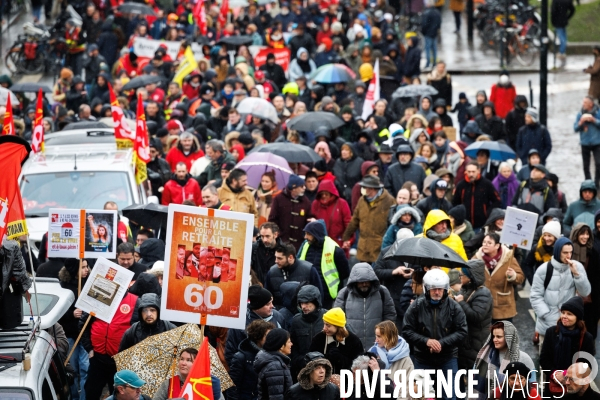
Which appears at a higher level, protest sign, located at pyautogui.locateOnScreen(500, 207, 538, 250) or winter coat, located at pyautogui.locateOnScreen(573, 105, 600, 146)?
protest sign, located at pyautogui.locateOnScreen(500, 207, 538, 250)

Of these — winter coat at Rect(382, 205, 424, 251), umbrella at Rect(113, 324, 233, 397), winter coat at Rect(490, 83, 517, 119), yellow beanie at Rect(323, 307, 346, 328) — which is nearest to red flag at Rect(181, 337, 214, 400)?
umbrella at Rect(113, 324, 233, 397)

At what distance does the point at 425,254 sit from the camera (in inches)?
448

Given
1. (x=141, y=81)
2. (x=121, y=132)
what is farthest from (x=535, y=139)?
(x=141, y=81)

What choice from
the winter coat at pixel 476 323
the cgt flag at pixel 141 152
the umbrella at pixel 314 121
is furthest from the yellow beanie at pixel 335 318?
the umbrella at pixel 314 121

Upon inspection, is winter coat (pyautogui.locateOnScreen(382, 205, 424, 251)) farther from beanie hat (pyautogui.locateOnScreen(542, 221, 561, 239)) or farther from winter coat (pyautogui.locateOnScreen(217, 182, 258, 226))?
winter coat (pyautogui.locateOnScreen(217, 182, 258, 226))

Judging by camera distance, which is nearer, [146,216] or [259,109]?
[146,216]

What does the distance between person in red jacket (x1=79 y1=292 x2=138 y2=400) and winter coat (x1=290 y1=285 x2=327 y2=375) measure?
1432mm

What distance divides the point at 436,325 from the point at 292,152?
21.1ft

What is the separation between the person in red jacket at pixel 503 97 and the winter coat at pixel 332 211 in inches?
346

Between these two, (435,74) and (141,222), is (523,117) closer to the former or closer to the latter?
(435,74)

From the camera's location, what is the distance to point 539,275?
1192cm

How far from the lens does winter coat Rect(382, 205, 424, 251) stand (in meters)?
13.0

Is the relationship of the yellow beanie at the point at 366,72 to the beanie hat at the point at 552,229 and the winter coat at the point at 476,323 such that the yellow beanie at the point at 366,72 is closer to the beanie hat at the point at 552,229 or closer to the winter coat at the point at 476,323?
the beanie hat at the point at 552,229

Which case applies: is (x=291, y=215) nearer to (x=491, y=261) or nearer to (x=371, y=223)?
(x=371, y=223)
